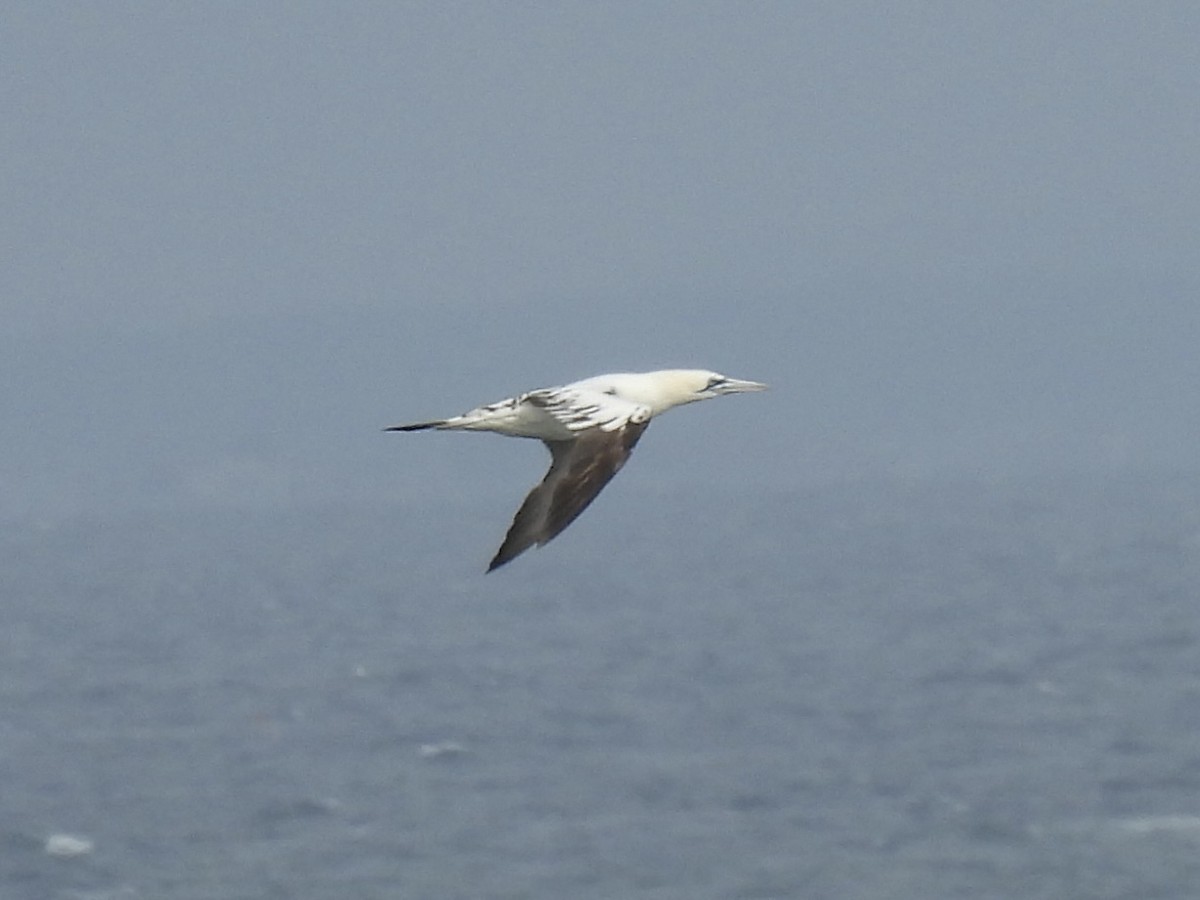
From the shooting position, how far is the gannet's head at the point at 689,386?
115 feet

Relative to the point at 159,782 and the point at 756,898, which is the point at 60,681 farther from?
the point at 756,898

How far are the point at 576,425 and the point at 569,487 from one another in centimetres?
168

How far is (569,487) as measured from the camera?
31188 mm

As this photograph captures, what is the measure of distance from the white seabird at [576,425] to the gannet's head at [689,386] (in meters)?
0.01

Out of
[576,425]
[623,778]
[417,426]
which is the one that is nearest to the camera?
[417,426]

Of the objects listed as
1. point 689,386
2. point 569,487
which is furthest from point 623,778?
point 569,487

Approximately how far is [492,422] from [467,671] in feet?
525

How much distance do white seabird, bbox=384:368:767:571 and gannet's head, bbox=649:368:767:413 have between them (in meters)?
0.01

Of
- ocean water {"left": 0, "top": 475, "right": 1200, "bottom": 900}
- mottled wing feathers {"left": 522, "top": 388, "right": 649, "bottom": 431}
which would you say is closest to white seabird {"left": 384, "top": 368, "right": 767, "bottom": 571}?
mottled wing feathers {"left": 522, "top": 388, "right": 649, "bottom": 431}

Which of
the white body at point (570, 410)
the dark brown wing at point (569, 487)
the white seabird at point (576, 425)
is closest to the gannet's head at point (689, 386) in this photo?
the white seabird at point (576, 425)

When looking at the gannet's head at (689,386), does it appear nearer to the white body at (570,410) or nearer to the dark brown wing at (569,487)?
the white body at (570,410)

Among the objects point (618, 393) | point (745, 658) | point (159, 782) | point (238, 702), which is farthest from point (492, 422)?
point (745, 658)

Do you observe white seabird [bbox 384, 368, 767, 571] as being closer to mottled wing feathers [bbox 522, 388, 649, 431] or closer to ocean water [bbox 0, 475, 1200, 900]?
mottled wing feathers [bbox 522, 388, 649, 431]

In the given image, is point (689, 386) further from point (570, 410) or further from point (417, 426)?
point (417, 426)
